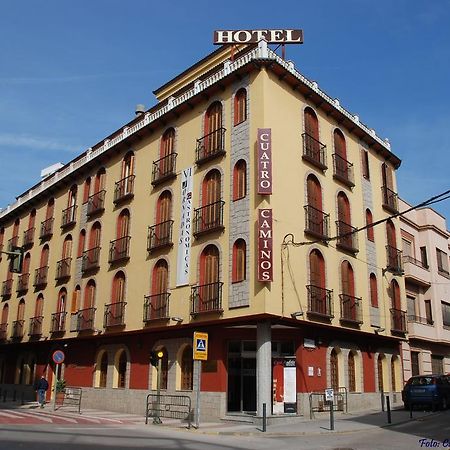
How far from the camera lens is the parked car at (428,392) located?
23.5 m

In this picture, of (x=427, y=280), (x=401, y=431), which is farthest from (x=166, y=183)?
(x=427, y=280)

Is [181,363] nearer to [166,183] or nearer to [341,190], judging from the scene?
[166,183]

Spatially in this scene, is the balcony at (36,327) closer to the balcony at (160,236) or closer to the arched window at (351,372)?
the balcony at (160,236)

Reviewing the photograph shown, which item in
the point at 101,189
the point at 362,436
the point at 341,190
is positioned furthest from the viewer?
the point at 101,189

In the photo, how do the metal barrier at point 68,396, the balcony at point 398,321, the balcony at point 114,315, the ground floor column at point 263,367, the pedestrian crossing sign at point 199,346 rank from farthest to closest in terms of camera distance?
the metal barrier at point 68,396 → the balcony at point 398,321 → the balcony at point 114,315 → the ground floor column at point 263,367 → the pedestrian crossing sign at point 199,346

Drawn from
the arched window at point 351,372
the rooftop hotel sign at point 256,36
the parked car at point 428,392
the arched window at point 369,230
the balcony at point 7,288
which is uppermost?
the rooftop hotel sign at point 256,36

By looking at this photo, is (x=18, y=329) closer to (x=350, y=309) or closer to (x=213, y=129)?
(x=213, y=129)

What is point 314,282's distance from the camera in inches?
946

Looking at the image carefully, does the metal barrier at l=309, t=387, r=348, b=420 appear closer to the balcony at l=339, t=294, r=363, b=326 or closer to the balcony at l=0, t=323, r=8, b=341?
the balcony at l=339, t=294, r=363, b=326

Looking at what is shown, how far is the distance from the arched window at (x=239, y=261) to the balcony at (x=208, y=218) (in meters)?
1.16

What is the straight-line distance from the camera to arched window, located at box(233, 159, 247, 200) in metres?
23.4

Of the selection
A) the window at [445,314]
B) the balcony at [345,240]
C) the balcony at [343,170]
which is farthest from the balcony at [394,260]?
the window at [445,314]

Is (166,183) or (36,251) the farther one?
(36,251)

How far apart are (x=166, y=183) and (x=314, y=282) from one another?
29.9 feet
